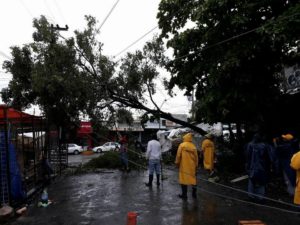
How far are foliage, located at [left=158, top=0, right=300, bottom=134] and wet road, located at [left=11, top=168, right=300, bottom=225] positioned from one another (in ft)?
9.40

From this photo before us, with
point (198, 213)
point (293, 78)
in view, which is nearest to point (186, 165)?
point (198, 213)

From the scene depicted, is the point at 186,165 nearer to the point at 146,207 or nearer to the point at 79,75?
the point at 146,207

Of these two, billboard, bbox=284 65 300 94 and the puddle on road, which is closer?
the puddle on road

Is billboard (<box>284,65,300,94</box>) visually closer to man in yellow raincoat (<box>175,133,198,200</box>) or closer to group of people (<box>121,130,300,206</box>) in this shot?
group of people (<box>121,130,300,206</box>)

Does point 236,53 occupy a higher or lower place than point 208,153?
higher

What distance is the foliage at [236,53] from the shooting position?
1118 centimetres

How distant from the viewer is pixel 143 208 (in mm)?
9367

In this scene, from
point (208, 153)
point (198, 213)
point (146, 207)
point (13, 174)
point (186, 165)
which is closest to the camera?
point (198, 213)

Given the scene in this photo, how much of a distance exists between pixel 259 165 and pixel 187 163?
1.85 metres

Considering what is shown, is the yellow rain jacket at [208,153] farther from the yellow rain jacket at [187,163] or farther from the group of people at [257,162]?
the yellow rain jacket at [187,163]

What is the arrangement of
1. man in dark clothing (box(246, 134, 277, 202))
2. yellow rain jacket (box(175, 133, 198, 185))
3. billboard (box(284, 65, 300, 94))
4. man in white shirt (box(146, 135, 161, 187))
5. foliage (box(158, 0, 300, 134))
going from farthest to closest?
billboard (box(284, 65, 300, 94)) < man in white shirt (box(146, 135, 161, 187)) < foliage (box(158, 0, 300, 134)) < yellow rain jacket (box(175, 133, 198, 185)) < man in dark clothing (box(246, 134, 277, 202))

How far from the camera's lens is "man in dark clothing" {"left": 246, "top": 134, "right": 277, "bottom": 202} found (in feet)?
31.3

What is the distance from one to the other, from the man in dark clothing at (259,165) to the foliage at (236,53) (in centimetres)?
239

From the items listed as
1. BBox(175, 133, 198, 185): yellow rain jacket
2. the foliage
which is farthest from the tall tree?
BBox(175, 133, 198, 185): yellow rain jacket
